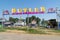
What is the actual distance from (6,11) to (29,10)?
32.1 feet

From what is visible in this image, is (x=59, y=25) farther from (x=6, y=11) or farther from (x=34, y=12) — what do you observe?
(x=6, y=11)

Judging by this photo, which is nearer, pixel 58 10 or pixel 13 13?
pixel 58 10

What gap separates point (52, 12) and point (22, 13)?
1032 centimetres

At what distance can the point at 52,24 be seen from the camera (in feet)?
253

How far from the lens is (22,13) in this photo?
60500 millimetres

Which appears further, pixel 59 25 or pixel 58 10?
pixel 59 25

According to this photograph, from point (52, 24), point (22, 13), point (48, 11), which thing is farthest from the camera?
point (52, 24)

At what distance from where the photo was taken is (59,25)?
6281cm

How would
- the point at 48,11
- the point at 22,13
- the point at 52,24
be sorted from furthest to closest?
the point at 52,24
the point at 22,13
the point at 48,11

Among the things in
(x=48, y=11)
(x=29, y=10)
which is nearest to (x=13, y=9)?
(x=29, y=10)

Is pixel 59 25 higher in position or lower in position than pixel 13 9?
lower

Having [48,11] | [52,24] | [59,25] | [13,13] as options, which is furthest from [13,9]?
[52,24]

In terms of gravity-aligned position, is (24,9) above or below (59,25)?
above

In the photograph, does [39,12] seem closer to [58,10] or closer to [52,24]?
[58,10]
